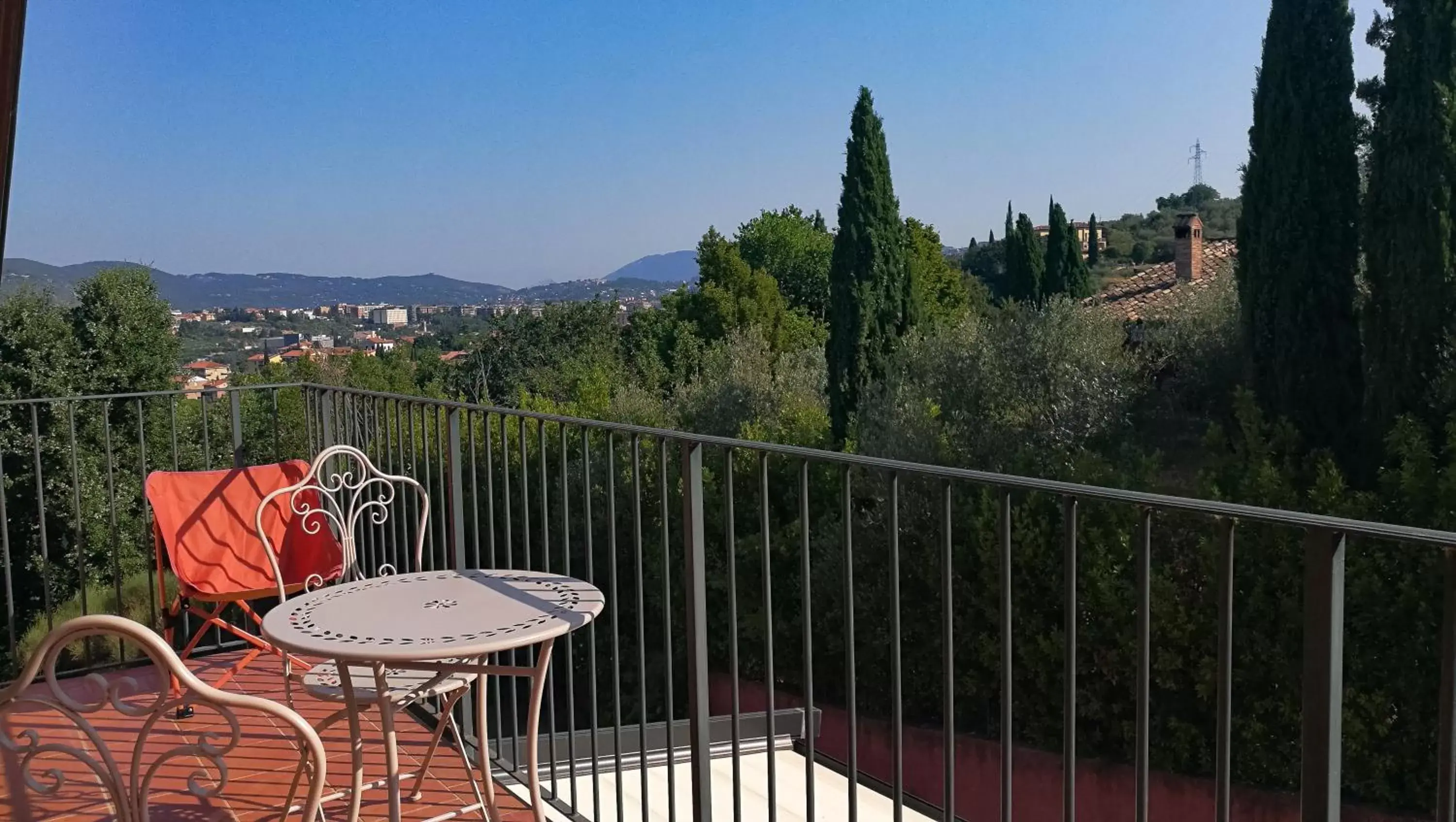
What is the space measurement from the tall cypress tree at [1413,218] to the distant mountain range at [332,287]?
18.3 m

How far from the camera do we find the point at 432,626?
2.20m

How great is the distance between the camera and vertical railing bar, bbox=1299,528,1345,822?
3.96 ft

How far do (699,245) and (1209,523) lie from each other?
84.6ft

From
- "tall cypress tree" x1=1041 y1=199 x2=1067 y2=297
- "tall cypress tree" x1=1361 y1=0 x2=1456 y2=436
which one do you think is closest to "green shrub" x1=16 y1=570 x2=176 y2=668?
"tall cypress tree" x1=1361 y1=0 x2=1456 y2=436

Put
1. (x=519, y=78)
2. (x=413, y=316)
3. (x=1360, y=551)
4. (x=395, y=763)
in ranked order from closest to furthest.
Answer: (x=395, y=763)
(x=1360, y=551)
(x=519, y=78)
(x=413, y=316)

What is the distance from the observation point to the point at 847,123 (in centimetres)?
1831

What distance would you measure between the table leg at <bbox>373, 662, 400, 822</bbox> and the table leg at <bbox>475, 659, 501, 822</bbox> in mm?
217

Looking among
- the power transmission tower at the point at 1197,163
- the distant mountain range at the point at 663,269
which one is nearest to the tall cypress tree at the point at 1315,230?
the distant mountain range at the point at 663,269

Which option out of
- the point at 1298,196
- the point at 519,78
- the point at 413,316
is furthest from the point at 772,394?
the point at 413,316

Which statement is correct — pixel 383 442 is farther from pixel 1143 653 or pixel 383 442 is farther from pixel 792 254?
pixel 792 254

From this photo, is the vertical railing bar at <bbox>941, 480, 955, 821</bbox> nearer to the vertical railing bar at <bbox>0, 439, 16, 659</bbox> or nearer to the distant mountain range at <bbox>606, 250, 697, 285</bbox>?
the vertical railing bar at <bbox>0, 439, 16, 659</bbox>

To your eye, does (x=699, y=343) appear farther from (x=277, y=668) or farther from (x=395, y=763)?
(x=395, y=763)

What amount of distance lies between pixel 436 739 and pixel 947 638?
1580 mm

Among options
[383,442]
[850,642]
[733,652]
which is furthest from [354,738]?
[383,442]
